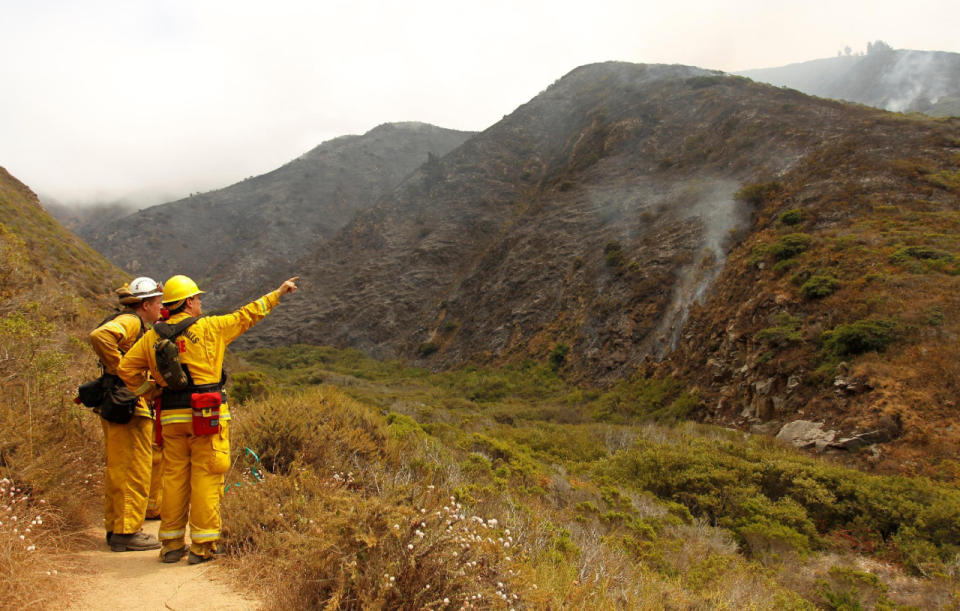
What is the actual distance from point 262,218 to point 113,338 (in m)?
63.6

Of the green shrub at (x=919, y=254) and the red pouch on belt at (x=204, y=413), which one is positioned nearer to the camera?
the red pouch on belt at (x=204, y=413)

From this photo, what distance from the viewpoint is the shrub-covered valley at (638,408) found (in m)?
3.05

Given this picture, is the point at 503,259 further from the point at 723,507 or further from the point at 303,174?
the point at 303,174

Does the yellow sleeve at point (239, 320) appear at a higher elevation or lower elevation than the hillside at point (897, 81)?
lower

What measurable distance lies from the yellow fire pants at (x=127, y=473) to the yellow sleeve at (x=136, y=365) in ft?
1.52

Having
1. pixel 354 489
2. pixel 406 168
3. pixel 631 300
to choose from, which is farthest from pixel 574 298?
pixel 406 168

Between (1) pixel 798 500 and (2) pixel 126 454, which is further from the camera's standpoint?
(1) pixel 798 500

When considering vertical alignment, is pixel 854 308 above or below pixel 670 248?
below

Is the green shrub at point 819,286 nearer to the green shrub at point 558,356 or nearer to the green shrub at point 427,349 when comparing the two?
the green shrub at point 558,356

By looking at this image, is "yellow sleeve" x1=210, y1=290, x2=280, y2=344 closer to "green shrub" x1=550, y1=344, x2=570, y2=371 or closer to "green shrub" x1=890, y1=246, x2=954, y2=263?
"green shrub" x1=890, y1=246, x2=954, y2=263

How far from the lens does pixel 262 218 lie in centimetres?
6075

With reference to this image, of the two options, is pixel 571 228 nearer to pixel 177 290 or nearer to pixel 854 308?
pixel 854 308

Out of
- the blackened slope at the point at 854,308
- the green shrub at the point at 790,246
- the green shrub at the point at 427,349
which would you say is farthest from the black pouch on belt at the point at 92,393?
the green shrub at the point at 427,349

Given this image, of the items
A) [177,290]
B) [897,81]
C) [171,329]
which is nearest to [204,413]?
[171,329]
